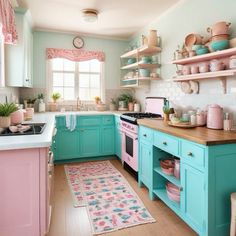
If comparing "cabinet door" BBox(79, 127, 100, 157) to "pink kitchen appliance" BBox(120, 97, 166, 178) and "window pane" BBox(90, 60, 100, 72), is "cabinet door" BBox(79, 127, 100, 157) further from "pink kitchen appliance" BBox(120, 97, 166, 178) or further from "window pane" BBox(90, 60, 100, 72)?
"window pane" BBox(90, 60, 100, 72)

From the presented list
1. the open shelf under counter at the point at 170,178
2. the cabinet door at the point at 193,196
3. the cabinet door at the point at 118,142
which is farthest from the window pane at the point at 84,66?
the cabinet door at the point at 193,196

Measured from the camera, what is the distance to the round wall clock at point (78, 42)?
14.3 ft

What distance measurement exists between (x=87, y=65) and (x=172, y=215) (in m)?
3.50

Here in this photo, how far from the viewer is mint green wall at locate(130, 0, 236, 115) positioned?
218 centimetres

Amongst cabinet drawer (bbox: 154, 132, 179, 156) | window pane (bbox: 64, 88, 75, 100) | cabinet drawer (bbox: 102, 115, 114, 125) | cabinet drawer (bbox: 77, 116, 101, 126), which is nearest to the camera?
cabinet drawer (bbox: 154, 132, 179, 156)

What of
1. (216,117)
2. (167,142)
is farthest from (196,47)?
(167,142)

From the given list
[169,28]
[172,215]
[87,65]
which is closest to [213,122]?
[172,215]

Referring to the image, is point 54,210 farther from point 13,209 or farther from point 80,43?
point 80,43

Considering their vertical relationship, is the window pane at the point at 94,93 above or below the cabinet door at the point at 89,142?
above

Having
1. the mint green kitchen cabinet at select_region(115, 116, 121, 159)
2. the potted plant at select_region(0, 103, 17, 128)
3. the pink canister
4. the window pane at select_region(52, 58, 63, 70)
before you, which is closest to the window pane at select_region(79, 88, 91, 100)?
the window pane at select_region(52, 58, 63, 70)

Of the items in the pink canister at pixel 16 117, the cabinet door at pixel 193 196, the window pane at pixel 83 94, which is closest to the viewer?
the cabinet door at pixel 193 196

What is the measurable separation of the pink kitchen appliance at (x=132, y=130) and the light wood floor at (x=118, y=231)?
2.02 feet

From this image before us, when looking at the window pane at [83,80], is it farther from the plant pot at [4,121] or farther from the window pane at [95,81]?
the plant pot at [4,121]

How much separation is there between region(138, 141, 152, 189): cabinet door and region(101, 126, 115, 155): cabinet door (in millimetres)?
1323
